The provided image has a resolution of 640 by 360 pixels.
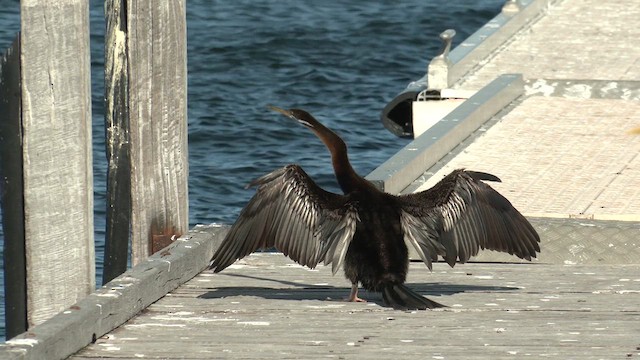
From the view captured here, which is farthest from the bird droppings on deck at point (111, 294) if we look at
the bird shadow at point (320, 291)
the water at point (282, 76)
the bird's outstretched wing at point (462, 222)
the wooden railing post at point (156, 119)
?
the water at point (282, 76)

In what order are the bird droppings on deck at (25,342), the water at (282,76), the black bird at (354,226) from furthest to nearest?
the water at (282,76) < the black bird at (354,226) < the bird droppings on deck at (25,342)

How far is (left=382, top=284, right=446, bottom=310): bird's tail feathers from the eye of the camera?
21.5ft

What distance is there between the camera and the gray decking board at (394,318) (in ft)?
19.1

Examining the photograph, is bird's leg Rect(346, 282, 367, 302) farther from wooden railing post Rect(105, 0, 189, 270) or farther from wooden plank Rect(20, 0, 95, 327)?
wooden plank Rect(20, 0, 95, 327)

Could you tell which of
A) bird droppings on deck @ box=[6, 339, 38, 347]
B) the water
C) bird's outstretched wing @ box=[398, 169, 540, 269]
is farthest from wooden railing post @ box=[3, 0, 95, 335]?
the water

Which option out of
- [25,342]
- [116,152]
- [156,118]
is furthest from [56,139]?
[116,152]

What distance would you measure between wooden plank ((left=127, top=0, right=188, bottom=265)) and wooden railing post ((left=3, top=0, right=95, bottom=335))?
89cm

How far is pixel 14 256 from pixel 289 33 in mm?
18901

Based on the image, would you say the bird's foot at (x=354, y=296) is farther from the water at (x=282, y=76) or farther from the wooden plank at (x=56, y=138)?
the water at (x=282, y=76)

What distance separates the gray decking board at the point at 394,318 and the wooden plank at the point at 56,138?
0.41 meters

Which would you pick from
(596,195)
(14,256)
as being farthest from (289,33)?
(14,256)

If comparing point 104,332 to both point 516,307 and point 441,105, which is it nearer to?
point 516,307

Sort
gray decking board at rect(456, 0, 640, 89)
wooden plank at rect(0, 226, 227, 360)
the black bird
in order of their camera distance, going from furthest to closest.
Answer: gray decking board at rect(456, 0, 640, 89)
the black bird
wooden plank at rect(0, 226, 227, 360)

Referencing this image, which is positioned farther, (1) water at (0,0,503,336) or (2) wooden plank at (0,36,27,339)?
A: (1) water at (0,0,503,336)
